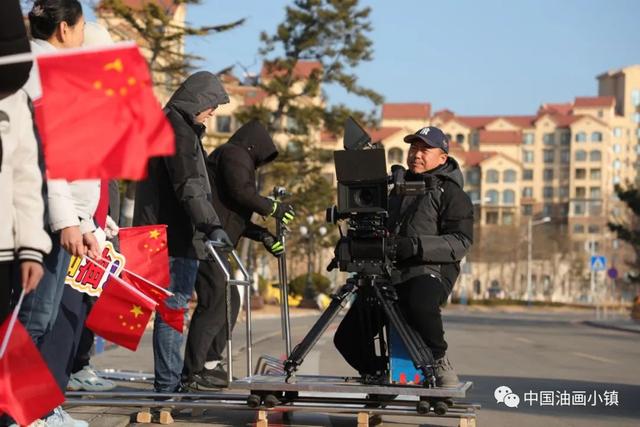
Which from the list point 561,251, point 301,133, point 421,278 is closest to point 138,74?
point 421,278

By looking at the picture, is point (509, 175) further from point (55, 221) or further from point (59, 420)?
point (55, 221)

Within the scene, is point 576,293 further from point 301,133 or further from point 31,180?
point 31,180

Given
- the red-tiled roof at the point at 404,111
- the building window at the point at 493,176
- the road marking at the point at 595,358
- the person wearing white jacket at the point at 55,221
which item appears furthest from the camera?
the red-tiled roof at the point at 404,111

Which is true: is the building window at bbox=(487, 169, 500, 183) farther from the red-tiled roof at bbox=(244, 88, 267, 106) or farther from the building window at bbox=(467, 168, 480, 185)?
the red-tiled roof at bbox=(244, 88, 267, 106)

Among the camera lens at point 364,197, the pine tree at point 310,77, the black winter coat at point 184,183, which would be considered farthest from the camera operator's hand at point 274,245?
the pine tree at point 310,77

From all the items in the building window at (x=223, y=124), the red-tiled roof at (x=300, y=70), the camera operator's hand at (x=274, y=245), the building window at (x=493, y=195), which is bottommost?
the building window at (x=493, y=195)

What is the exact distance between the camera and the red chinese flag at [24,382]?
5336mm

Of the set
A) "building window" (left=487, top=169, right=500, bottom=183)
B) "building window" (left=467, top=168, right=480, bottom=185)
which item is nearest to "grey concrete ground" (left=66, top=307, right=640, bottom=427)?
"building window" (left=467, top=168, right=480, bottom=185)

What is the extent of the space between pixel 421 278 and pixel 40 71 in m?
3.76

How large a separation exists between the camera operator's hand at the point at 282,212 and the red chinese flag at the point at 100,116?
4060 mm

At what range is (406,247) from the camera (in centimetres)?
769

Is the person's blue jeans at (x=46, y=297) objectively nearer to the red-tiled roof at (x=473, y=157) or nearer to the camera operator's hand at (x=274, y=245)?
the camera operator's hand at (x=274, y=245)

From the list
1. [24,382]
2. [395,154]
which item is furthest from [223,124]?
[24,382]

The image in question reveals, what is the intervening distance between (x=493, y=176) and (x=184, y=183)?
182 m
